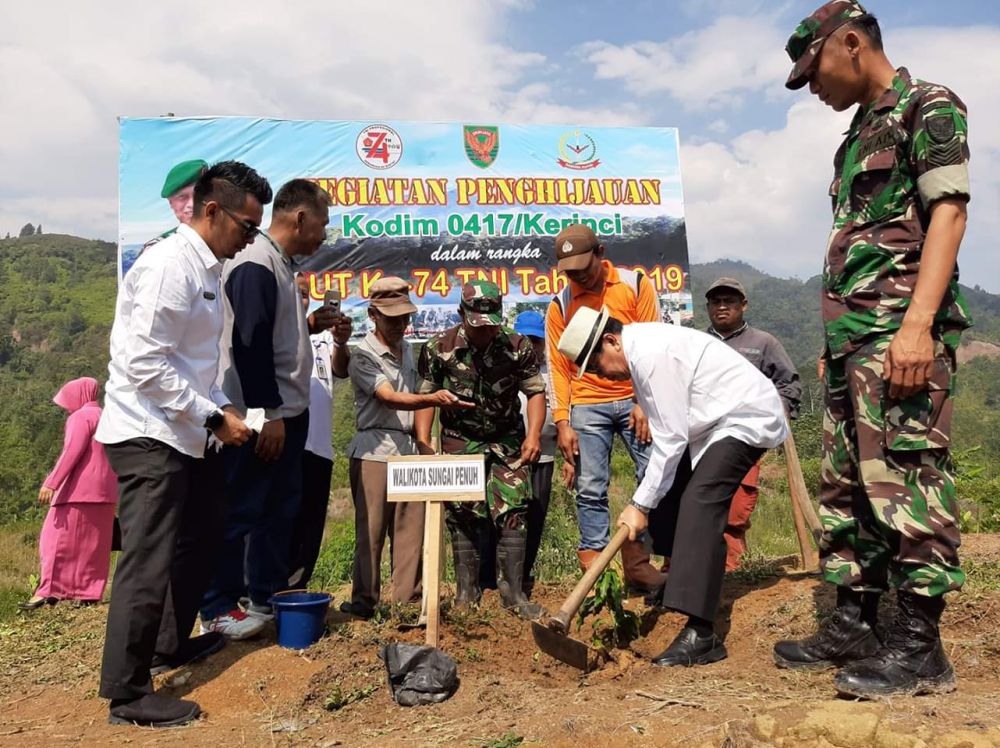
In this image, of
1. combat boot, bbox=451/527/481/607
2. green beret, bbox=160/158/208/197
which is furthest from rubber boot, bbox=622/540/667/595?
green beret, bbox=160/158/208/197

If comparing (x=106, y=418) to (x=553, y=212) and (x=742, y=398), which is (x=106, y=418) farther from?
(x=553, y=212)

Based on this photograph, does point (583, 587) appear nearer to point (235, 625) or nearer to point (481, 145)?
point (235, 625)

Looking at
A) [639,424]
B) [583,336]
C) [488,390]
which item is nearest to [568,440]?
[639,424]

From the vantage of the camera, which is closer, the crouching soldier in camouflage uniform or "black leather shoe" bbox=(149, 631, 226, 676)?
"black leather shoe" bbox=(149, 631, 226, 676)

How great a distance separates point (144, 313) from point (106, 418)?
0.42 metres

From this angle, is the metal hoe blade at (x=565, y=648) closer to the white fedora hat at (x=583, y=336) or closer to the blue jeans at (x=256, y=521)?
the white fedora hat at (x=583, y=336)

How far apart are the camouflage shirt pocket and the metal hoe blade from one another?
4.39ft

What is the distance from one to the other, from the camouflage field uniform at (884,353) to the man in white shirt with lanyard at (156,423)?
2.13m

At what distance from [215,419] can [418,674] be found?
117 cm

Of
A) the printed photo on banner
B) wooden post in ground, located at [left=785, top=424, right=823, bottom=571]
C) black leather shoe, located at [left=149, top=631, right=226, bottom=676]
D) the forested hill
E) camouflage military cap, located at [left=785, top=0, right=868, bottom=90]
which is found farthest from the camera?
the forested hill

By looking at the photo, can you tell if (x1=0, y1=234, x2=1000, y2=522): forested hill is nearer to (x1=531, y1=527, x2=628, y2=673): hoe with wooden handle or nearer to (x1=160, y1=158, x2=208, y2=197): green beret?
(x1=160, y1=158, x2=208, y2=197): green beret

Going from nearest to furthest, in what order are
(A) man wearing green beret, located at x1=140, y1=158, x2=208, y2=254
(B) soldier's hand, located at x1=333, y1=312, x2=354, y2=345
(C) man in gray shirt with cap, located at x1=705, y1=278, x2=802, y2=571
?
(B) soldier's hand, located at x1=333, y1=312, x2=354, y2=345, (C) man in gray shirt with cap, located at x1=705, y1=278, x2=802, y2=571, (A) man wearing green beret, located at x1=140, y1=158, x2=208, y2=254

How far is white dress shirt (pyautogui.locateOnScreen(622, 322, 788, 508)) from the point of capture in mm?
3119

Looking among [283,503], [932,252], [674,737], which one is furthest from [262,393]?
[932,252]
